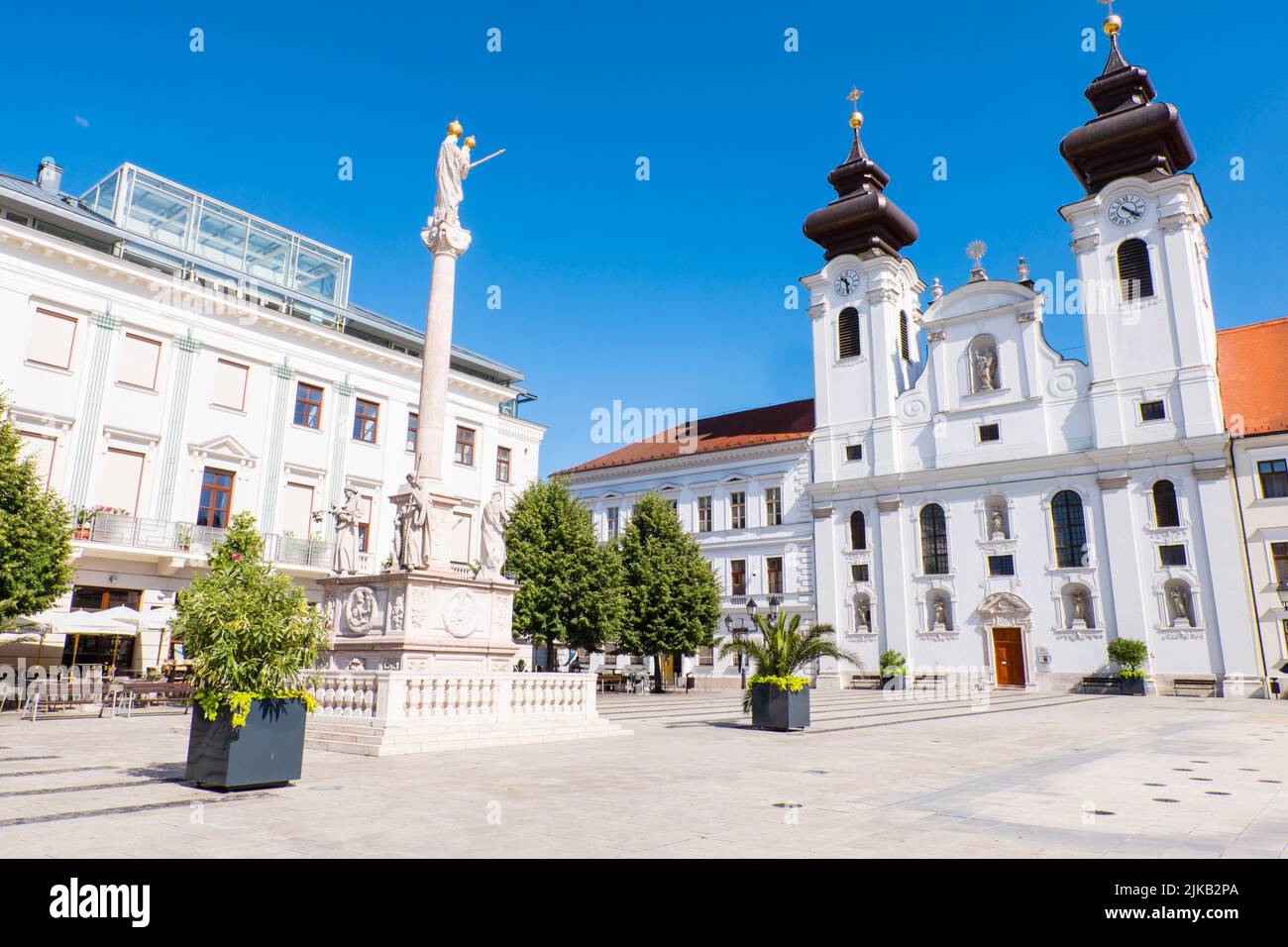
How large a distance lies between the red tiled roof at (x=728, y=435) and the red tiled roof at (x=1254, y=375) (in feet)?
61.7

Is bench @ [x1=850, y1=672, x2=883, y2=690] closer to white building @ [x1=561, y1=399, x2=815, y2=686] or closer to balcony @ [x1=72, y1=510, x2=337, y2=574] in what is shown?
white building @ [x1=561, y1=399, x2=815, y2=686]

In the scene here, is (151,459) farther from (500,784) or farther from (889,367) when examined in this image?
(889,367)

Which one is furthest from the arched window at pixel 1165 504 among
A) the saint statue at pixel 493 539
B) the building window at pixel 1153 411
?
the saint statue at pixel 493 539

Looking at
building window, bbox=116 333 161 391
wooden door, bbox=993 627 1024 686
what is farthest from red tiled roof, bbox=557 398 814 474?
building window, bbox=116 333 161 391

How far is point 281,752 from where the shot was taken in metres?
8.32

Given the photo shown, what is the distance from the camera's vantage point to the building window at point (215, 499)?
1048 inches

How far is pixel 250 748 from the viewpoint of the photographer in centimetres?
812

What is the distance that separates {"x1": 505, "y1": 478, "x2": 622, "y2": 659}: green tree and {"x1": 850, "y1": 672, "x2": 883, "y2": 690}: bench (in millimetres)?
14257

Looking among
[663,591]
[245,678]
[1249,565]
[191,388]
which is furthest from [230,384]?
[1249,565]

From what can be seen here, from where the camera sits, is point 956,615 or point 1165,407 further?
point 956,615

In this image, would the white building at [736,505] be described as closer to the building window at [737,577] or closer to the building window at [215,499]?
the building window at [737,577]

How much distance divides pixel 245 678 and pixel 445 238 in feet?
39.8

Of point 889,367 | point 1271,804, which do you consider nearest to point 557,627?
point 889,367

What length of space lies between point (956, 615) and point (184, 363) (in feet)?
108
